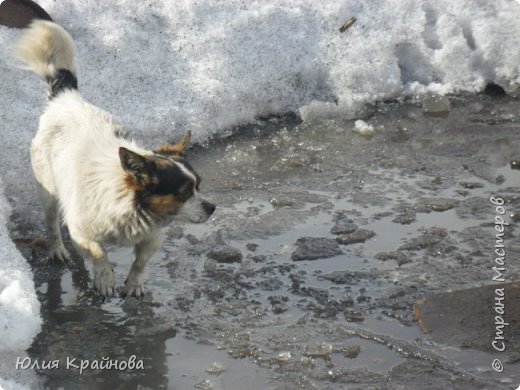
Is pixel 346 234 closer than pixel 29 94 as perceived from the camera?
Yes

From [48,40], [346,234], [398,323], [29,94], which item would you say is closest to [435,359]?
[398,323]

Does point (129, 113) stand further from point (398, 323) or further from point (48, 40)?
point (398, 323)

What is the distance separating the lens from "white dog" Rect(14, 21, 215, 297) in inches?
198

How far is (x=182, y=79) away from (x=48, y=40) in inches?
94.6

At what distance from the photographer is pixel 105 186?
5.11 m

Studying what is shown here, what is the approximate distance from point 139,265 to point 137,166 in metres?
0.76

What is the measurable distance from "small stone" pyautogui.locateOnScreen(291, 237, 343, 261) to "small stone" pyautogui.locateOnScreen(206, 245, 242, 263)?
38 cm

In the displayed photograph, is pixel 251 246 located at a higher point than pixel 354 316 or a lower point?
lower

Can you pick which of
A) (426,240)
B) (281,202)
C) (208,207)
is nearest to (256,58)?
(281,202)

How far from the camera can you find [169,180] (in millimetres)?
4992

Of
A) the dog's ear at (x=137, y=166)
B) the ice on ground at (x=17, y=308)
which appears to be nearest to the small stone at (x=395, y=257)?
the dog's ear at (x=137, y=166)

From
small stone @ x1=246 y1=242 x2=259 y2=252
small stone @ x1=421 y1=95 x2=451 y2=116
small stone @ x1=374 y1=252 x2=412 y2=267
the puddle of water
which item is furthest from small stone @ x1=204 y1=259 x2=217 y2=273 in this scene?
small stone @ x1=421 y1=95 x2=451 y2=116

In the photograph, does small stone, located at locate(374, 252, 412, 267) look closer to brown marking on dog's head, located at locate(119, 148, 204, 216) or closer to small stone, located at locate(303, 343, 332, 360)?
small stone, located at locate(303, 343, 332, 360)

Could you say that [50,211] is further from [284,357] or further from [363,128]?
[363,128]
